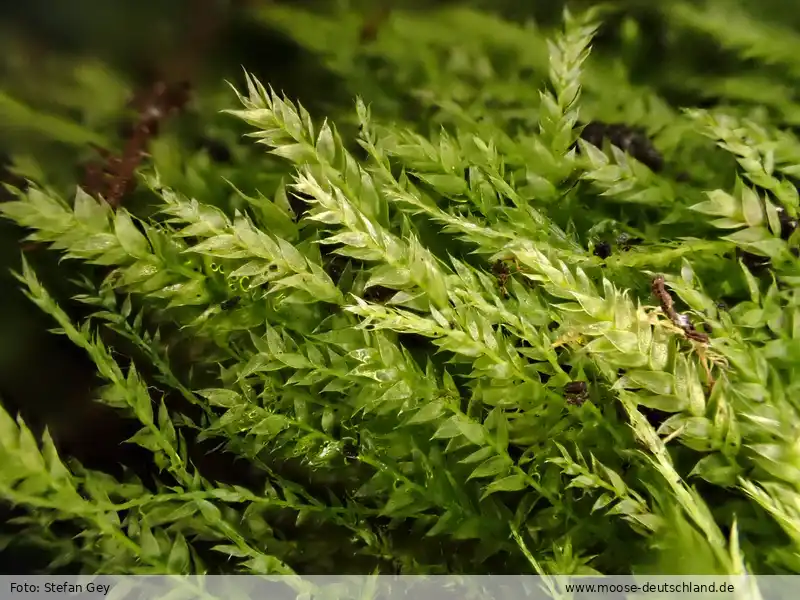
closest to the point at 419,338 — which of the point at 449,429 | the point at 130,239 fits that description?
the point at 449,429

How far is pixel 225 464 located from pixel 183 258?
0.58 feet

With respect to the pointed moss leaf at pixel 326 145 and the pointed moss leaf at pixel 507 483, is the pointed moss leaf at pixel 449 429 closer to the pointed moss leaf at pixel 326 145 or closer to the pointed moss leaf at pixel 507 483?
the pointed moss leaf at pixel 507 483

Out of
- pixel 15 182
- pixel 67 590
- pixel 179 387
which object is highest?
pixel 15 182

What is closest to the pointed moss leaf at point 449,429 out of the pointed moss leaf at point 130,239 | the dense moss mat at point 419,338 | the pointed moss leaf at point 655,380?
the dense moss mat at point 419,338

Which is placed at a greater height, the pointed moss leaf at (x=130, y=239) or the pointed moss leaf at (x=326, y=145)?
the pointed moss leaf at (x=326, y=145)

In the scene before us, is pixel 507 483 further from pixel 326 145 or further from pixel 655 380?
pixel 326 145

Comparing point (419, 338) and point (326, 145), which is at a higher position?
point (326, 145)

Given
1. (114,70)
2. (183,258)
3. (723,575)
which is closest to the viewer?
(723,575)

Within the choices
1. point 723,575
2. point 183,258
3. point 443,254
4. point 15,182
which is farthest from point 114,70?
point 723,575

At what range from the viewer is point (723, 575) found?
0.34 m

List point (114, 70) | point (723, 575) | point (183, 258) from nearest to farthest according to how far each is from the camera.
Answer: point (723, 575), point (183, 258), point (114, 70)

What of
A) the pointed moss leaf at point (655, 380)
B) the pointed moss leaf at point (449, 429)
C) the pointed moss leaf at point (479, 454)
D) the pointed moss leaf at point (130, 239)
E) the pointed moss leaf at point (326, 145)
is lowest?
the pointed moss leaf at point (479, 454)

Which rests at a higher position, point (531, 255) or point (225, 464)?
point (531, 255)

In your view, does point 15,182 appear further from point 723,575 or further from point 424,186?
point 723,575
